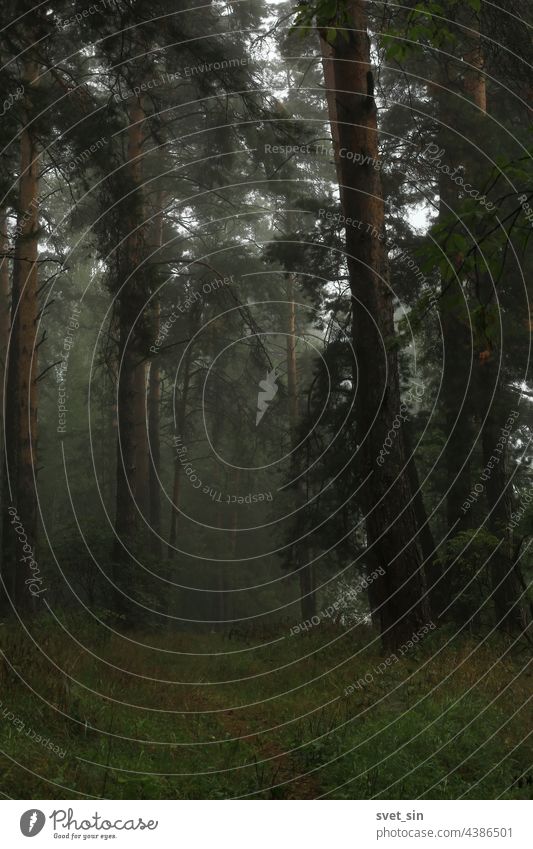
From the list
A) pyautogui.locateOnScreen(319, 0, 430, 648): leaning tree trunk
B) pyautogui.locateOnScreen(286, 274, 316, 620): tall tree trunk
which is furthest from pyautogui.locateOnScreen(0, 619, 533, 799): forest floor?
pyautogui.locateOnScreen(286, 274, 316, 620): tall tree trunk

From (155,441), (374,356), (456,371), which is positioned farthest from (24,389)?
(155,441)

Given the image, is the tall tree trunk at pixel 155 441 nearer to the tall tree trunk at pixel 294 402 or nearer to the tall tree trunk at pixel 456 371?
the tall tree trunk at pixel 294 402

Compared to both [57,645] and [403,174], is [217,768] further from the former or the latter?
[403,174]

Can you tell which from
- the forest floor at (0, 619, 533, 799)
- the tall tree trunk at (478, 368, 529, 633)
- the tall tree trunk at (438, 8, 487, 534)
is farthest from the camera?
the tall tree trunk at (438, 8, 487, 534)

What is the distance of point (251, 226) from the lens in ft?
119

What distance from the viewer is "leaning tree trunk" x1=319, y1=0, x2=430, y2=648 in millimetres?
10383

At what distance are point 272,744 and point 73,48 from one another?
19466 millimetres

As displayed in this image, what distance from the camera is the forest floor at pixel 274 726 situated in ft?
19.4

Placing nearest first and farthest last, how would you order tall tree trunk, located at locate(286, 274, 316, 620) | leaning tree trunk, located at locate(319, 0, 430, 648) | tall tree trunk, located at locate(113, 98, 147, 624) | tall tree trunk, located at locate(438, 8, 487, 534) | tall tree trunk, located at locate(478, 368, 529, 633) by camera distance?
leaning tree trunk, located at locate(319, 0, 430, 648) → tall tree trunk, located at locate(478, 368, 529, 633) → tall tree trunk, located at locate(438, 8, 487, 534) → tall tree trunk, located at locate(113, 98, 147, 624) → tall tree trunk, located at locate(286, 274, 316, 620)

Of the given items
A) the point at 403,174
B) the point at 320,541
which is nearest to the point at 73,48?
the point at 403,174

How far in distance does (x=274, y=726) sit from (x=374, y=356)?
484 centimetres

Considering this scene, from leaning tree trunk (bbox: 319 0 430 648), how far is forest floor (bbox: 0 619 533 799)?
774mm

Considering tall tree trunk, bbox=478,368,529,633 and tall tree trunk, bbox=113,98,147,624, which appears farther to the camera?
tall tree trunk, bbox=113,98,147,624

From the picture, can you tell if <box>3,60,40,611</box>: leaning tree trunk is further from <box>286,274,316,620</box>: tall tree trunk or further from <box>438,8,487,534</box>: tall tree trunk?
<box>286,274,316,620</box>: tall tree trunk
